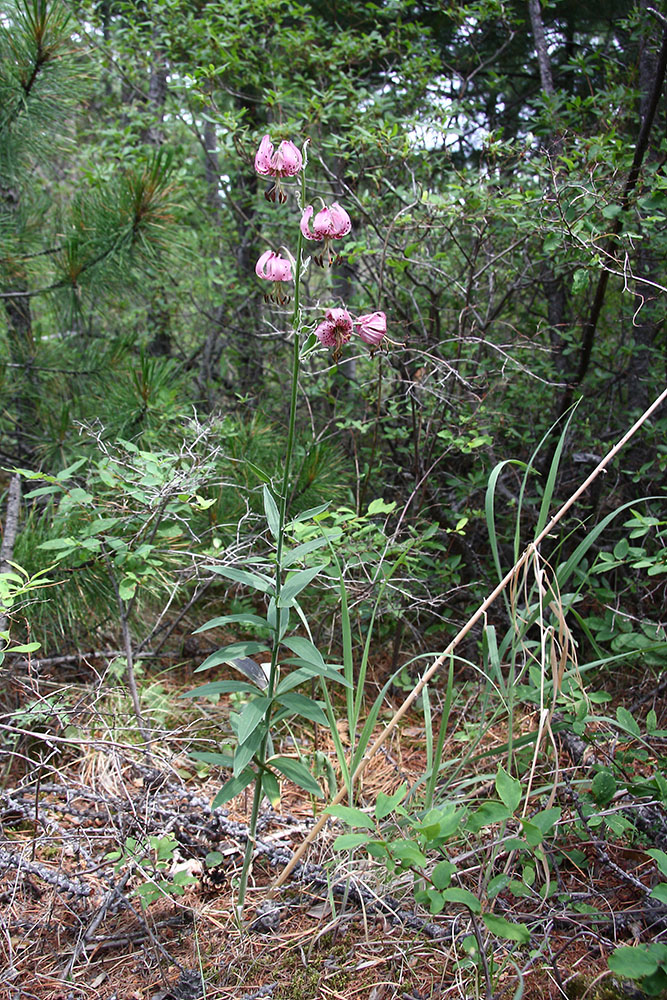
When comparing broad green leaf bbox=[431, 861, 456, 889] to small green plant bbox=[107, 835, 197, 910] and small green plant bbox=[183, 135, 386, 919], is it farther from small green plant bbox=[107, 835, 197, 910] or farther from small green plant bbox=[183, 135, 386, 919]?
small green plant bbox=[107, 835, 197, 910]

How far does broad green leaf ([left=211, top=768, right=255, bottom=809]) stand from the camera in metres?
1.12

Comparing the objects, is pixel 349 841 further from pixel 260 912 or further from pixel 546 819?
pixel 260 912

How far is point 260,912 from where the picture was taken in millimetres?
1264

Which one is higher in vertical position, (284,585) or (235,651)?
(284,585)

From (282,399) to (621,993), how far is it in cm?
260

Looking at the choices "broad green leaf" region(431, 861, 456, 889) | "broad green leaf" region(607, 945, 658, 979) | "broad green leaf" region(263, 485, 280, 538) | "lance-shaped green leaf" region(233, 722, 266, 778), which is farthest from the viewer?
"broad green leaf" region(263, 485, 280, 538)

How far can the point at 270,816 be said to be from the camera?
1515 millimetres

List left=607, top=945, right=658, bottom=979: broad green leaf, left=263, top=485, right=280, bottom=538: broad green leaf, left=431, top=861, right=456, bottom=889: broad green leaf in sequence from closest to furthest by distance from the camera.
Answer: left=607, top=945, right=658, bottom=979: broad green leaf
left=431, top=861, right=456, bottom=889: broad green leaf
left=263, top=485, right=280, bottom=538: broad green leaf

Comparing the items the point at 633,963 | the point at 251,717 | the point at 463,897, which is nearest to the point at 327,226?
the point at 251,717

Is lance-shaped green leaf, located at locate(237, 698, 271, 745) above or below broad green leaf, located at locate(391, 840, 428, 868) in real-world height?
above

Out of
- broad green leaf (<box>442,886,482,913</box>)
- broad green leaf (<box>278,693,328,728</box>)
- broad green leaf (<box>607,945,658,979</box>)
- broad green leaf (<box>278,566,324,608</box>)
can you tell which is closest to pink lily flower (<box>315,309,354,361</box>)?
broad green leaf (<box>278,566,324,608</box>)

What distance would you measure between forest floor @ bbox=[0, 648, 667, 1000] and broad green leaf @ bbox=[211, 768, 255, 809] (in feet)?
0.64

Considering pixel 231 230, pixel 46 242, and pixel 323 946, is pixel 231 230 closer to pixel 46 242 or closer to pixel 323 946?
pixel 46 242

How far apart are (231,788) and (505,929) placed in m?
0.48
